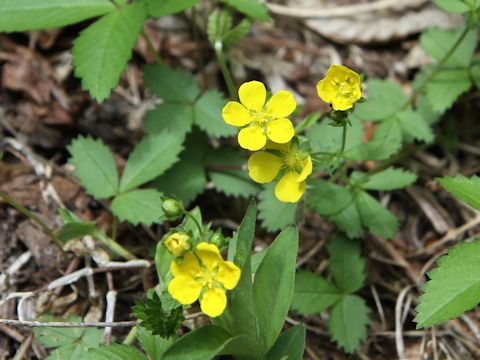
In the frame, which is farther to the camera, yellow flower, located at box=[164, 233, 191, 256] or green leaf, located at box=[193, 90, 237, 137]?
green leaf, located at box=[193, 90, 237, 137]

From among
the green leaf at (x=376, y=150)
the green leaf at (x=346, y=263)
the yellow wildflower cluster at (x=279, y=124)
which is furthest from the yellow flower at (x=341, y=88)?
the green leaf at (x=346, y=263)

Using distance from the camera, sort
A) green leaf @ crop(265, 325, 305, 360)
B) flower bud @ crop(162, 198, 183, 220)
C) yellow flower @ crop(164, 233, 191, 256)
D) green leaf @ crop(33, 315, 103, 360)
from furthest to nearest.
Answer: green leaf @ crop(33, 315, 103, 360) < green leaf @ crop(265, 325, 305, 360) < flower bud @ crop(162, 198, 183, 220) < yellow flower @ crop(164, 233, 191, 256)

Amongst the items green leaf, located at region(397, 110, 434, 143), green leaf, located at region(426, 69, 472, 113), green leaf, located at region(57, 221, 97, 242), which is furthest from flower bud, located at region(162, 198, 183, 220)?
green leaf, located at region(426, 69, 472, 113)

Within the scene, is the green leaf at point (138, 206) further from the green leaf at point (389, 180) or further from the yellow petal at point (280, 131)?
the green leaf at point (389, 180)

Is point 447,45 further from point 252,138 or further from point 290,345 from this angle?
point 290,345

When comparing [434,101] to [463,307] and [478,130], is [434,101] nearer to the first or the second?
[478,130]

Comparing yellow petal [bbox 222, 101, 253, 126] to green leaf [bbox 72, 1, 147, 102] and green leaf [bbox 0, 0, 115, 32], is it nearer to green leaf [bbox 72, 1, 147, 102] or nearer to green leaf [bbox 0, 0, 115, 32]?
green leaf [bbox 72, 1, 147, 102]

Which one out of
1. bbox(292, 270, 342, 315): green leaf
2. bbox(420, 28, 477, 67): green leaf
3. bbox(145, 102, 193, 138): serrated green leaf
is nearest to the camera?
bbox(292, 270, 342, 315): green leaf

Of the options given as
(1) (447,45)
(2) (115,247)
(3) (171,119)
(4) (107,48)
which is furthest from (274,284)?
(1) (447,45)
